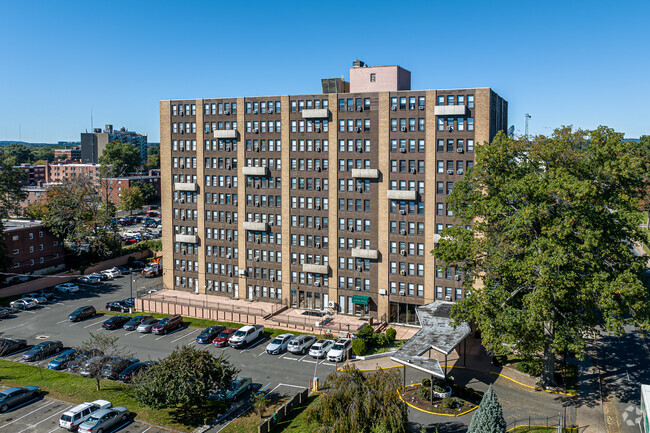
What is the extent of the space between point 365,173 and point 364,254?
32.1 ft

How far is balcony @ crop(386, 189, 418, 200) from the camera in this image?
58.5 m

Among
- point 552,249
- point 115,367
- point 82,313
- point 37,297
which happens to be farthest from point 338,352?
point 37,297

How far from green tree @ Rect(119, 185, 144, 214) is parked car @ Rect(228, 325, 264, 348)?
324 ft

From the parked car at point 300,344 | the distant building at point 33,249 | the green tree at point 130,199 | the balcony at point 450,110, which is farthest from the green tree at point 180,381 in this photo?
the green tree at point 130,199

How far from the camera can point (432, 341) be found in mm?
42125

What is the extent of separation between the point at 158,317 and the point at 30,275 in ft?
89.1

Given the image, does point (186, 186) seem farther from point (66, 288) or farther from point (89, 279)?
point (89, 279)

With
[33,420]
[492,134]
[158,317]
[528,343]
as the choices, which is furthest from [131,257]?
[528,343]

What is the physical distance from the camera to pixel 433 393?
130 ft

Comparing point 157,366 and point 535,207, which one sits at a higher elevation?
point 535,207

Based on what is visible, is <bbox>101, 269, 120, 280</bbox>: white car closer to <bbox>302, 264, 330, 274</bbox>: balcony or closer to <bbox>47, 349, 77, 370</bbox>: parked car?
<bbox>47, 349, 77, 370</bbox>: parked car

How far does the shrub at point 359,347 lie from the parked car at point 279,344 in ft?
23.2

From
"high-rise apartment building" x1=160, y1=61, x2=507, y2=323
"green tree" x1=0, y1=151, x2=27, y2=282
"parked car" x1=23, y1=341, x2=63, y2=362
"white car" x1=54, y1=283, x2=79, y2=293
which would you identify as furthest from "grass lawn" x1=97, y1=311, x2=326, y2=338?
"green tree" x1=0, y1=151, x2=27, y2=282

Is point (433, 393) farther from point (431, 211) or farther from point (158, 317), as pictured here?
point (158, 317)
